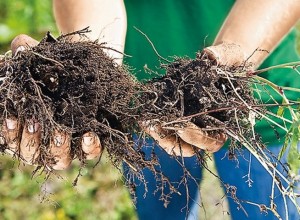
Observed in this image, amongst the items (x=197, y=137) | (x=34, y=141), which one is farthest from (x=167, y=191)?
(x=34, y=141)

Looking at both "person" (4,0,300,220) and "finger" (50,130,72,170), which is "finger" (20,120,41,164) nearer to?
"finger" (50,130,72,170)

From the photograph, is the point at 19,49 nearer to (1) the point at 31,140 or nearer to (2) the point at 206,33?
(1) the point at 31,140

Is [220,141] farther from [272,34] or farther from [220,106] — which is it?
[272,34]

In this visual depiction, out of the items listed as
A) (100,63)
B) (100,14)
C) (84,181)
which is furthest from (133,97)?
(84,181)

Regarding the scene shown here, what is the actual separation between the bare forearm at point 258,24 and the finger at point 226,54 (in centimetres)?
4

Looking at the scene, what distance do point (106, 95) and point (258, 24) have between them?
0.44 meters

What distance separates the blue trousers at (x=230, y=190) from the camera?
1687 millimetres

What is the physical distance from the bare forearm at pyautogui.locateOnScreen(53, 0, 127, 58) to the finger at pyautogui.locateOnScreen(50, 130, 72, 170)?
1.10ft

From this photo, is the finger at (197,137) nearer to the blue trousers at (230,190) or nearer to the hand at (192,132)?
the hand at (192,132)

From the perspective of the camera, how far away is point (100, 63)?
1.46 m

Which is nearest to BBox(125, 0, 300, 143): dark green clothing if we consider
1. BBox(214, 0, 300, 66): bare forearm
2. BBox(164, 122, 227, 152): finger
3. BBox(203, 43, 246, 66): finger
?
BBox(214, 0, 300, 66): bare forearm

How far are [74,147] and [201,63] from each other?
36 centimetres

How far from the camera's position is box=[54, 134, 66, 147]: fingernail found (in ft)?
4.57

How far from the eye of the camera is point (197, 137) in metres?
1.43
